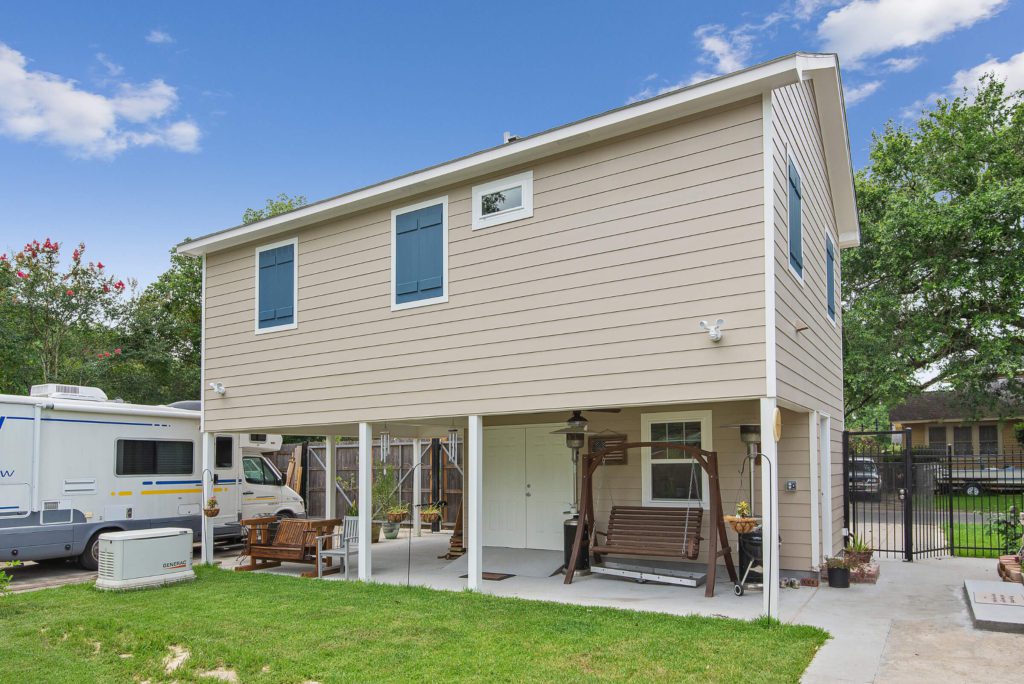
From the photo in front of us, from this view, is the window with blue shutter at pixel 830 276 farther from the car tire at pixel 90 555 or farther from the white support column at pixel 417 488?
the car tire at pixel 90 555

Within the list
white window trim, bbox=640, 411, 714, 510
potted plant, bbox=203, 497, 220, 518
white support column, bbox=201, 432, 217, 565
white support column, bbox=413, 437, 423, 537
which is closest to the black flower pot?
white window trim, bbox=640, 411, 714, 510

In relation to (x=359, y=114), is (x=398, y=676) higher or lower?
lower

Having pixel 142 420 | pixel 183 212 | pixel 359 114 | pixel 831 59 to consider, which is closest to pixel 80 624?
pixel 142 420

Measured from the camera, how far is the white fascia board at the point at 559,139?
697 centimetres

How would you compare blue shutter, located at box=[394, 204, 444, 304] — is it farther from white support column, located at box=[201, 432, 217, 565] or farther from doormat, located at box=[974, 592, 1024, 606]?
doormat, located at box=[974, 592, 1024, 606]

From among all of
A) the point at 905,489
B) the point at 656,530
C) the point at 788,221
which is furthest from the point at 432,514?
the point at 788,221

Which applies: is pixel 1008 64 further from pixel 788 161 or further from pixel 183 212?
pixel 183 212

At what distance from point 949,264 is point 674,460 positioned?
13.3 m

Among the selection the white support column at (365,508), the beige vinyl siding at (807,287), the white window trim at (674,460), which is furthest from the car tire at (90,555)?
the beige vinyl siding at (807,287)

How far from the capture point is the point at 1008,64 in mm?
19656

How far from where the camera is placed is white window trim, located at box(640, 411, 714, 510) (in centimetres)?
948

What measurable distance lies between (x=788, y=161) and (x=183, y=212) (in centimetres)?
1710

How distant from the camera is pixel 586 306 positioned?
26.6ft

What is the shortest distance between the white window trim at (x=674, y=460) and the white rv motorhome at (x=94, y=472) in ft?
24.9
